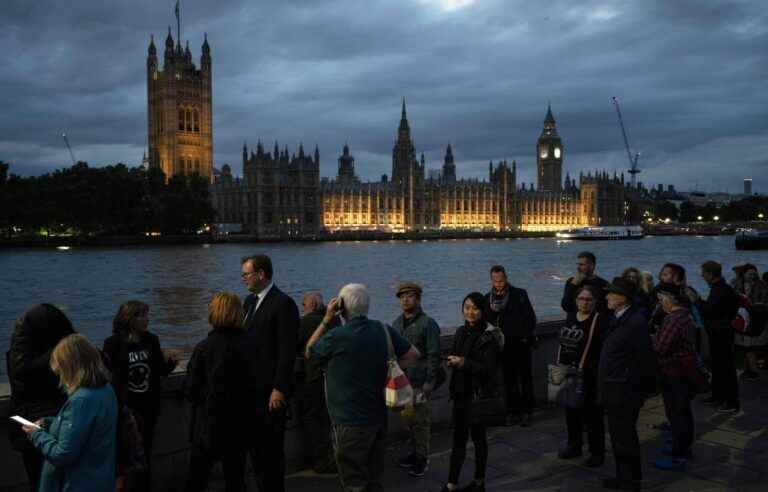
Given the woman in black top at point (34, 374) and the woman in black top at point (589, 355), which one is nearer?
the woman in black top at point (34, 374)

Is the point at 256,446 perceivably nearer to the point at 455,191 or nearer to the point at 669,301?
the point at 669,301

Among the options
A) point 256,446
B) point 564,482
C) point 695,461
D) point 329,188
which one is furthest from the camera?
point 329,188

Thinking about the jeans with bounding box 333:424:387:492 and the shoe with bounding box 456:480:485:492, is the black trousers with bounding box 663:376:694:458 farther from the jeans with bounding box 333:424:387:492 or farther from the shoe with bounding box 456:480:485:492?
the jeans with bounding box 333:424:387:492

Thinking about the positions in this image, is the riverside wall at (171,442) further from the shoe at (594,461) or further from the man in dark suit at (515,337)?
the shoe at (594,461)

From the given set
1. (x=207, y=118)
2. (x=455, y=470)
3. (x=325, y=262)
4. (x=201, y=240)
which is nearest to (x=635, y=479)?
(x=455, y=470)

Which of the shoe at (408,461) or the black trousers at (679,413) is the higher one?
the black trousers at (679,413)

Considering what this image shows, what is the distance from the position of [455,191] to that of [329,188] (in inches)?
1051

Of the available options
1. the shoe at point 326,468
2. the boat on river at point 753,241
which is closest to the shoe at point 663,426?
the shoe at point 326,468

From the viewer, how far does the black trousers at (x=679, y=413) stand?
537 centimetres

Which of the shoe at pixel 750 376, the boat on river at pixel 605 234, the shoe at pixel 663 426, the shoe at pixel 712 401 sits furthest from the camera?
the boat on river at pixel 605 234

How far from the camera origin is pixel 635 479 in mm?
4797

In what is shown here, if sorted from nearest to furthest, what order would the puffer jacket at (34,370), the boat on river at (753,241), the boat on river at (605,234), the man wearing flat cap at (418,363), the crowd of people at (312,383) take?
the crowd of people at (312,383)
the puffer jacket at (34,370)
the man wearing flat cap at (418,363)
the boat on river at (753,241)
the boat on river at (605,234)

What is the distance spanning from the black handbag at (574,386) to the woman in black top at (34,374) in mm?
3480

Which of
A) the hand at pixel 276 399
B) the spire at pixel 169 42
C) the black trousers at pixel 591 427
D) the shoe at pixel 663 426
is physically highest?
the spire at pixel 169 42
